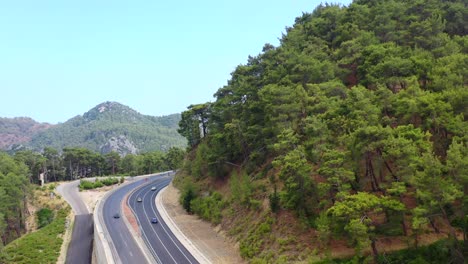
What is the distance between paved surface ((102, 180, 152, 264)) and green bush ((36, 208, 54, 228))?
34.5 ft

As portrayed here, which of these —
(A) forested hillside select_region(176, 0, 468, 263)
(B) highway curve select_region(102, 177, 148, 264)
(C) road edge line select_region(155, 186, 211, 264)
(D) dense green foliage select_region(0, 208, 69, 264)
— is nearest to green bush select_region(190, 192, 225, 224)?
(A) forested hillside select_region(176, 0, 468, 263)

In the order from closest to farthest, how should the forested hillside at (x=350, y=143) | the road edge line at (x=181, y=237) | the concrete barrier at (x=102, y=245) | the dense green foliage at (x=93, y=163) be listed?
1. the forested hillside at (x=350, y=143)
2. the road edge line at (x=181, y=237)
3. the concrete barrier at (x=102, y=245)
4. the dense green foliage at (x=93, y=163)

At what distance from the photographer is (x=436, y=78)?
39.4 m

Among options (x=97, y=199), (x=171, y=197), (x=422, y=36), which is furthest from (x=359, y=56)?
(x=97, y=199)

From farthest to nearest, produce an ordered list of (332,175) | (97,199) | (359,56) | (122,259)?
(97,199) → (359,56) → (122,259) → (332,175)

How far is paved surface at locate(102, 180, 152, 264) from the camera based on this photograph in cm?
4825

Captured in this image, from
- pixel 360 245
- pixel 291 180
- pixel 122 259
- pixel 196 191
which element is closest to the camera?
pixel 360 245

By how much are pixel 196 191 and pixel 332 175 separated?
126 feet

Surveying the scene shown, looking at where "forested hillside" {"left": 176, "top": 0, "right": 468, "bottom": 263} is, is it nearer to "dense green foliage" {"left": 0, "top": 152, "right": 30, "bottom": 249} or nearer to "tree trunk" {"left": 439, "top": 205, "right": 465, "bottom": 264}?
"tree trunk" {"left": 439, "top": 205, "right": 465, "bottom": 264}

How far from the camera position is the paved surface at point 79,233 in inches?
2225

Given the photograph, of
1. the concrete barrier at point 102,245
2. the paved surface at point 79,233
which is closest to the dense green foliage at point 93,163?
the paved surface at point 79,233

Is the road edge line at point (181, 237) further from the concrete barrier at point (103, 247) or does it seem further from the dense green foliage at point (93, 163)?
the dense green foliage at point (93, 163)

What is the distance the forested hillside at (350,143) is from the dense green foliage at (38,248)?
21.6 m

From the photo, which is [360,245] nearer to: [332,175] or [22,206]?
[332,175]
